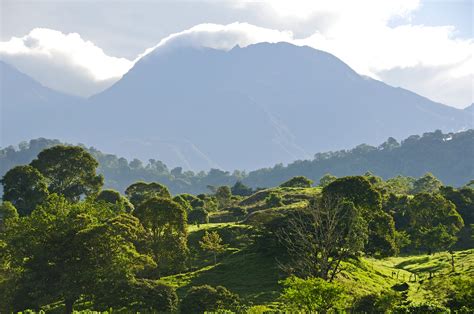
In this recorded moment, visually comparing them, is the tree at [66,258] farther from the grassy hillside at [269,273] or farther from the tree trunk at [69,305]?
the grassy hillside at [269,273]

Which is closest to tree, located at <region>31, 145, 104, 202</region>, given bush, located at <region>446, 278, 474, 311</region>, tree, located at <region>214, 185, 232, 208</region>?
tree, located at <region>214, 185, 232, 208</region>

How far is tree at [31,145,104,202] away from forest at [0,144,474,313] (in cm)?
19

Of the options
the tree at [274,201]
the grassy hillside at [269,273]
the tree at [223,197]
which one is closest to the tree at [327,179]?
the tree at [223,197]

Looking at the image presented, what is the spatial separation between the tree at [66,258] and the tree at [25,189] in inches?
1343

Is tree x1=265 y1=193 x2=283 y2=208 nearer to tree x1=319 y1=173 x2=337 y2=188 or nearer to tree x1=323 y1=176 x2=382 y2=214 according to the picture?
tree x1=323 y1=176 x2=382 y2=214

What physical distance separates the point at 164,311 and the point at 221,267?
19.8 meters

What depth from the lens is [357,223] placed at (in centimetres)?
5094

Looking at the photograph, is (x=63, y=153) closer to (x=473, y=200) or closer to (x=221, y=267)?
(x=221, y=267)

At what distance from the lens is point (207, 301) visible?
37.8 metres

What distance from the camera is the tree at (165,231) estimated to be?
54.2 metres

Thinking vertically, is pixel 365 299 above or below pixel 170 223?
below

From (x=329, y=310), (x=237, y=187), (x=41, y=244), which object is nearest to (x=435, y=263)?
(x=329, y=310)

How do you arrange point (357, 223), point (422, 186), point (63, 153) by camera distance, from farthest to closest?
point (422, 186) < point (63, 153) < point (357, 223)

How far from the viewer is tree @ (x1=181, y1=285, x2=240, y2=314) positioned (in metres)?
37.5
